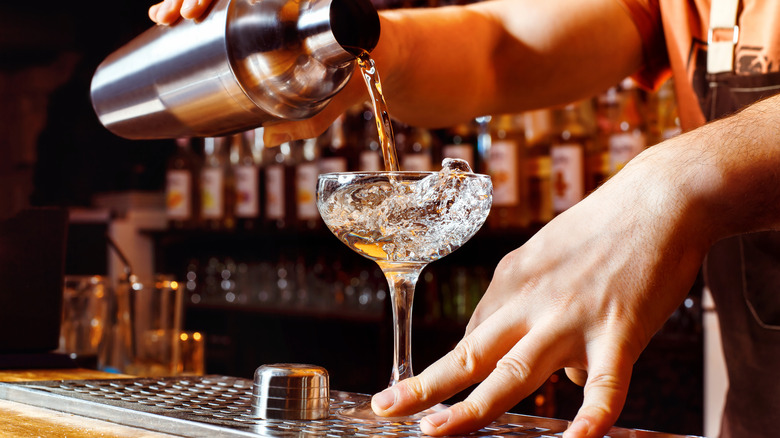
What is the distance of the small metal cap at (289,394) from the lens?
759 mm

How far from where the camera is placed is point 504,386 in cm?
68

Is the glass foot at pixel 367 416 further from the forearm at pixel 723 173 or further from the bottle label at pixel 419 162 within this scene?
the bottle label at pixel 419 162

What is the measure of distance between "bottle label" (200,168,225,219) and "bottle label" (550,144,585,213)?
1556 millimetres

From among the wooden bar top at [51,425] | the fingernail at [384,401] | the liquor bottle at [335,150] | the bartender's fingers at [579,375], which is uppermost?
the liquor bottle at [335,150]

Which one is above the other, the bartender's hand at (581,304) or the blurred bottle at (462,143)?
the blurred bottle at (462,143)

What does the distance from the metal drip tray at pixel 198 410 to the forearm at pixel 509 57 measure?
1.71 feet

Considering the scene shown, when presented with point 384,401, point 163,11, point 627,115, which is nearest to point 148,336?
point 163,11

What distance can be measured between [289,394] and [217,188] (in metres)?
2.96

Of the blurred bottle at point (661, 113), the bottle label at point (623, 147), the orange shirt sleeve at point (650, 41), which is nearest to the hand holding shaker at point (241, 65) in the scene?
the orange shirt sleeve at point (650, 41)

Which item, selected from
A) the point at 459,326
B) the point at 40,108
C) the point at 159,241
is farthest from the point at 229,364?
the point at 40,108

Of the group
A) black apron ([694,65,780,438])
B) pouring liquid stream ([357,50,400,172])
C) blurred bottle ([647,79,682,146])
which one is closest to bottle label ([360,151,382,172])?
blurred bottle ([647,79,682,146])

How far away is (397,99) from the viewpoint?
1.26 metres

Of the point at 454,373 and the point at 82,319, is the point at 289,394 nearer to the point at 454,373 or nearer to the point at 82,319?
the point at 454,373

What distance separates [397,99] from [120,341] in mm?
887
